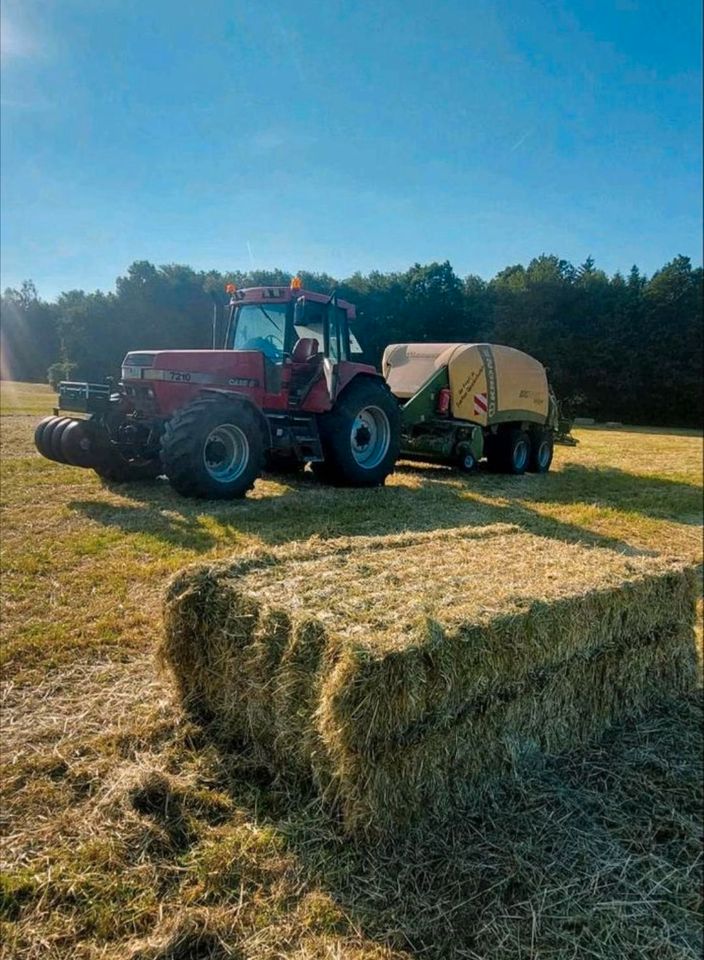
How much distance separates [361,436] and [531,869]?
21.6 feet

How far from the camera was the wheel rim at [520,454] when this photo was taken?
35.1ft

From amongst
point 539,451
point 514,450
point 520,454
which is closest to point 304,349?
point 514,450

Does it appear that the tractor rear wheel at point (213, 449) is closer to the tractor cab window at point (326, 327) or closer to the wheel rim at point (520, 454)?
the tractor cab window at point (326, 327)

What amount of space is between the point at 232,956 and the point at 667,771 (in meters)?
1.90

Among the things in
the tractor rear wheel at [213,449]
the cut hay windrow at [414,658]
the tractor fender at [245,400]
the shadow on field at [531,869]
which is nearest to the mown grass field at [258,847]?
the shadow on field at [531,869]

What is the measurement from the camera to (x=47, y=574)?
412cm

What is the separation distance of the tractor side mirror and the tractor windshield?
16cm

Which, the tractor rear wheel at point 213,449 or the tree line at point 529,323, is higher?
the tree line at point 529,323

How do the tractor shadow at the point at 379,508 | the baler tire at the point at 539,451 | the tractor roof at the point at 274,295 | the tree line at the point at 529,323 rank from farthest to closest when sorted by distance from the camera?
the tree line at the point at 529,323, the baler tire at the point at 539,451, the tractor roof at the point at 274,295, the tractor shadow at the point at 379,508

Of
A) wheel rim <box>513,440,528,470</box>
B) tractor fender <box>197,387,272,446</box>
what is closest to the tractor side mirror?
tractor fender <box>197,387,272,446</box>

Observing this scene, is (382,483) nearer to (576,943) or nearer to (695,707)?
(695,707)

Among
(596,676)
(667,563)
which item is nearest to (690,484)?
(667,563)

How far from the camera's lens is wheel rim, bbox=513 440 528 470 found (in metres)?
10.7

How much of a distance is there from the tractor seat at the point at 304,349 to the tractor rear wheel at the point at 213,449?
106 centimetres
